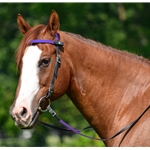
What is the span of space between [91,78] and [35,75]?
26.2 inches

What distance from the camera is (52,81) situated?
17.0 ft

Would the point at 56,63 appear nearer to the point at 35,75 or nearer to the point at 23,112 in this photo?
the point at 35,75

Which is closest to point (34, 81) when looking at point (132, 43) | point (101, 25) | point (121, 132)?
point (121, 132)

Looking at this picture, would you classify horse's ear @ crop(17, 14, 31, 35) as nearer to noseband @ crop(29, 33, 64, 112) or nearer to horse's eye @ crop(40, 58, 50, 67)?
noseband @ crop(29, 33, 64, 112)

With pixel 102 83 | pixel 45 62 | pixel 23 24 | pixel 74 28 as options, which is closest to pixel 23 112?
pixel 45 62

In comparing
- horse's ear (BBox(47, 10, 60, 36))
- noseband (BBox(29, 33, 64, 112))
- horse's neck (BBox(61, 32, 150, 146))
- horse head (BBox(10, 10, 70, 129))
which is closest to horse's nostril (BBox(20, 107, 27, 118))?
horse head (BBox(10, 10, 70, 129))

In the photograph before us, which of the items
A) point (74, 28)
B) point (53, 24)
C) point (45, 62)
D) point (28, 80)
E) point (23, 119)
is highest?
point (53, 24)

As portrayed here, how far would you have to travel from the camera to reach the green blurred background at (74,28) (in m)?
18.7

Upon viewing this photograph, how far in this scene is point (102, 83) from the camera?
211 inches

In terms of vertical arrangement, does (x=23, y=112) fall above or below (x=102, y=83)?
below

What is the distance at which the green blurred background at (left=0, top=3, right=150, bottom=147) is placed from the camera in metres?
18.7

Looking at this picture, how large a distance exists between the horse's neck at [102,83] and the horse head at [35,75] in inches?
6.3

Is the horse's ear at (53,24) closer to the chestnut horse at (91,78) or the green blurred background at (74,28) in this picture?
the chestnut horse at (91,78)

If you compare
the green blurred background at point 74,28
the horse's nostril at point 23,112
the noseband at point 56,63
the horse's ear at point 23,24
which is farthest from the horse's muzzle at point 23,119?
the green blurred background at point 74,28
